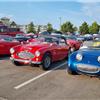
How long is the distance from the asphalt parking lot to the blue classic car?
306 millimetres

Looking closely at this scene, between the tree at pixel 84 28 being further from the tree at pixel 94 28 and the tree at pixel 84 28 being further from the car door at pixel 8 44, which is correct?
the car door at pixel 8 44

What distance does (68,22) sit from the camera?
234 feet

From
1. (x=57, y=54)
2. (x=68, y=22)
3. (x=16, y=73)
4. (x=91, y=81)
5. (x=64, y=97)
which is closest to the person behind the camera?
(x=64, y=97)

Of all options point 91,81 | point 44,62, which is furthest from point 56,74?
point 91,81

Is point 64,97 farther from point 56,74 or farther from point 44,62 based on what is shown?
point 44,62

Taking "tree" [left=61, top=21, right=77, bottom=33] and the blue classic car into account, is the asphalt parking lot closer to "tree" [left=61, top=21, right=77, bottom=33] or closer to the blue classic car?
the blue classic car

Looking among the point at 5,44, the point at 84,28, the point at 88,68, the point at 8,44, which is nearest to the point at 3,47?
the point at 5,44

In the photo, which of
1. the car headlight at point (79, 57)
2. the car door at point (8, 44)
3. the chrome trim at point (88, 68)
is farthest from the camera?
the car door at point (8, 44)

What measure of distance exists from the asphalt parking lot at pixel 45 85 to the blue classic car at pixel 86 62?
31cm

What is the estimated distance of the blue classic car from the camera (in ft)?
23.3

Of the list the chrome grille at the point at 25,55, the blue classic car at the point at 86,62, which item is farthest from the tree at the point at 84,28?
the blue classic car at the point at 86,62

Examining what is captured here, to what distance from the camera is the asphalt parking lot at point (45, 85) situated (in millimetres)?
5641

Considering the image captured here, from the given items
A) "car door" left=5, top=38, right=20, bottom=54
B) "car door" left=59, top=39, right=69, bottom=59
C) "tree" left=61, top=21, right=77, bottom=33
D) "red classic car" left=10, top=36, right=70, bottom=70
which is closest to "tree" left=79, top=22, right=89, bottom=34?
"tree" left=61, top=21, right=77, bottom=33

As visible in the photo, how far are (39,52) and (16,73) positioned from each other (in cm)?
122
